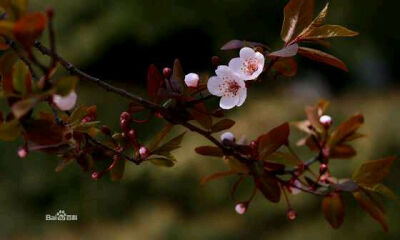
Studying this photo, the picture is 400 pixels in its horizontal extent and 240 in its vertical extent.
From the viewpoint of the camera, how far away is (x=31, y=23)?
0.42 meters

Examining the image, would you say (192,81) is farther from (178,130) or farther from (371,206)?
(178,130)

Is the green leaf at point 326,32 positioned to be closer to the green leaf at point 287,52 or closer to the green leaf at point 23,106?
the green leaf at point 287,52

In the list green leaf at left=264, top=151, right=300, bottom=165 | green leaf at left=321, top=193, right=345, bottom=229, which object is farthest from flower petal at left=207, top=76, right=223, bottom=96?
green leaf at left=321, top=193, right=345, bottom=229

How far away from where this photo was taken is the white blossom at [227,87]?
0.57m

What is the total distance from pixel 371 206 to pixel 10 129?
1.28 ft

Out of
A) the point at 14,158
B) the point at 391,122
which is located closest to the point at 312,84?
the point at 391,122

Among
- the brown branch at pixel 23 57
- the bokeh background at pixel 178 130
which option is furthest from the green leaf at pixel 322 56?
the bokeh background at pixel 178 130

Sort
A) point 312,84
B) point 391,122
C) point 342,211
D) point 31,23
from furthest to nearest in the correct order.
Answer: point 312,84, point 391,122, point 342,211, point 31,23

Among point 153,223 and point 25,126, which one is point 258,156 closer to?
point 25,126

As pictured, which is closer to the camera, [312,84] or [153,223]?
[153,223]

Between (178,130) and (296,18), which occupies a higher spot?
(178,130)

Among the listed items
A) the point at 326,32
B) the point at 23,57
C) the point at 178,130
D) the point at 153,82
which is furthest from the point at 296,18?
the point at 178,130

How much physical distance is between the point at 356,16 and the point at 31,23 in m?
3.27

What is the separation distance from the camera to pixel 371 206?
2.21 ft
